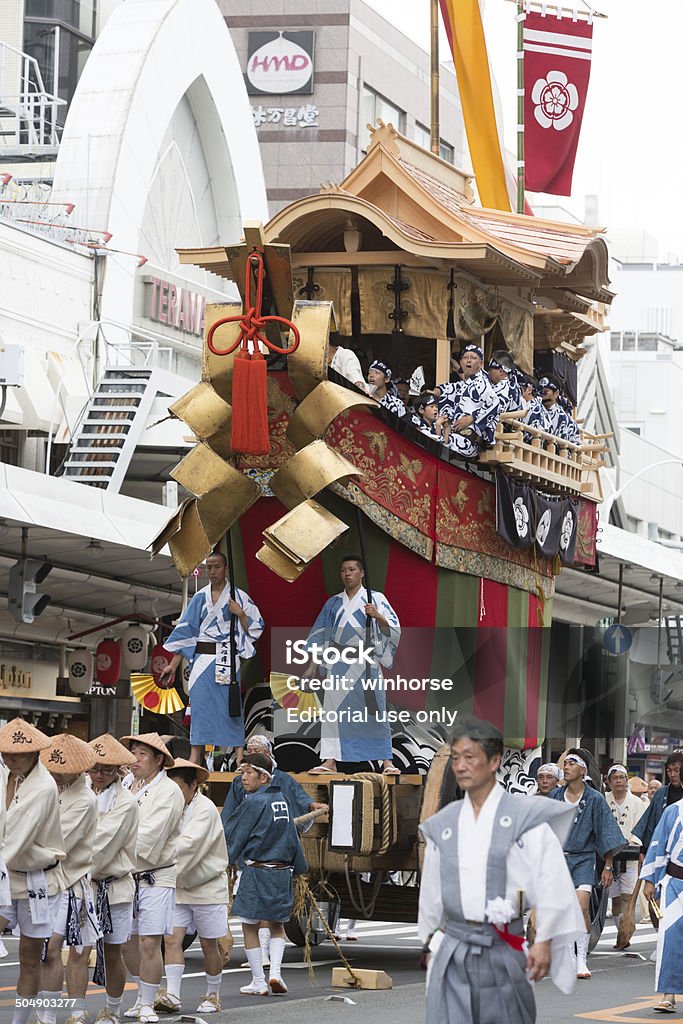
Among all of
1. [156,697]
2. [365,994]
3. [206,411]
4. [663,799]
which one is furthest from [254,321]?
[156,697]

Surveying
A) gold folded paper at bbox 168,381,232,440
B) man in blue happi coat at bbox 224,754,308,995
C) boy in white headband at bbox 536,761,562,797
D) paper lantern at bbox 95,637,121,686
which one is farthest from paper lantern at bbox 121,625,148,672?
man in blue happi coat at bbox 224,754,308,995

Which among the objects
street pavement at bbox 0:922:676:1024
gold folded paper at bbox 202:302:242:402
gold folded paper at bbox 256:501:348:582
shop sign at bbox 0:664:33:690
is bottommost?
street pavement at bbox 0:922:676:1024

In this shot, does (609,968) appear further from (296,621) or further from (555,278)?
(555,278)

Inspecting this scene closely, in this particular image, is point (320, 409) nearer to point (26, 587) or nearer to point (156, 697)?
point (26, 587)

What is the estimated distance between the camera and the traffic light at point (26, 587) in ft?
65.3

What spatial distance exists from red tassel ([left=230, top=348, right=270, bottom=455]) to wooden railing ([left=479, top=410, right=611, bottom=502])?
250cm

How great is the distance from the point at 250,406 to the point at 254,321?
23.1 inches

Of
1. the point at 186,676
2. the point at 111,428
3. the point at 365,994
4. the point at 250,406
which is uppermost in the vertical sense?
the point at 111,428

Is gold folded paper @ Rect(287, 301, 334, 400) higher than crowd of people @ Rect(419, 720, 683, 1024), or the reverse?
gold folded paper @ Rect(287, 301, 334, 400)

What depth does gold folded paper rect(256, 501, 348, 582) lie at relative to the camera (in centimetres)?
1205

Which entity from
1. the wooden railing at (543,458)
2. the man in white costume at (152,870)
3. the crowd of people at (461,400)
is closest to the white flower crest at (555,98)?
A: the wooden railing at (543,458)

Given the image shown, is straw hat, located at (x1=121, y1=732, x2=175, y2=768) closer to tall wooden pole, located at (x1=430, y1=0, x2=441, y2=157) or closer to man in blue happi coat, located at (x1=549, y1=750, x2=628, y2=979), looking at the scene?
man in blue happi coat, located at (x1=549, y1=750, x2=628, y2=979)

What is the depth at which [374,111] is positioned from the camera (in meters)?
52.9

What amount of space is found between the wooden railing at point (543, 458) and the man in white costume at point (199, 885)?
3.92m
